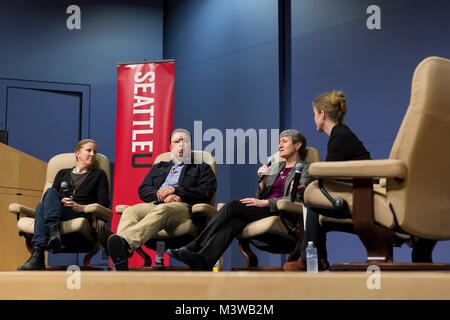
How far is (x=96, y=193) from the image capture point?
3877 mm

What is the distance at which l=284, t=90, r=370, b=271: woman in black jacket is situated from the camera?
2531 mm

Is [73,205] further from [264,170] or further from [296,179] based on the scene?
[296,179]

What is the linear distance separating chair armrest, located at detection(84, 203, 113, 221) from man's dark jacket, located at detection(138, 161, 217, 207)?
33 cm

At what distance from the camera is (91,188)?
12.6ft

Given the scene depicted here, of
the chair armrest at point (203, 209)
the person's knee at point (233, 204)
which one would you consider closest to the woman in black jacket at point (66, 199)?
the chair armrest at point (203, 209)

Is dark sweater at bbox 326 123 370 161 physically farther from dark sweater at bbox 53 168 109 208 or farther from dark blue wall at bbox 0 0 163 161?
dark blue wall at bbox 0 0 163 161

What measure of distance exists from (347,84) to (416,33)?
688mm

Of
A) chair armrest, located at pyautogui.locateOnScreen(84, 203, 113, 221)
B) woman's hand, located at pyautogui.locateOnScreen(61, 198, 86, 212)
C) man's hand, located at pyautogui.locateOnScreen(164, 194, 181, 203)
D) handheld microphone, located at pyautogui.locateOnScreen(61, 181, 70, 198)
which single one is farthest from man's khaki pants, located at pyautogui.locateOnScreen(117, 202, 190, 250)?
handheld microphone, located at pyautogui.locateOnScreen(61, 181, 70, 198)

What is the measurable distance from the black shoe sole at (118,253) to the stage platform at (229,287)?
4.13ft

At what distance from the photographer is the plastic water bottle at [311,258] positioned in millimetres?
2568

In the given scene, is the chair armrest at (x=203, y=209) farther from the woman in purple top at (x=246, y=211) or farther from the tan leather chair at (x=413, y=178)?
the tan leather chair at (x=413, y=178)

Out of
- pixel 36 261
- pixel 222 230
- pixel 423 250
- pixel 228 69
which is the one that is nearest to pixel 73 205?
pixel 36 261
